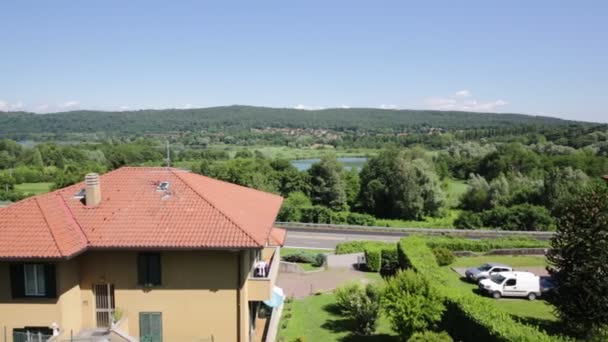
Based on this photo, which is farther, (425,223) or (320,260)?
(425,223)

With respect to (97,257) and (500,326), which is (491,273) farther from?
(97,257)

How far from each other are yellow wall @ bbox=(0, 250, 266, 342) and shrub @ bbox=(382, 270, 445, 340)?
22.0 feet

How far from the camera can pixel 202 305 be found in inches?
773

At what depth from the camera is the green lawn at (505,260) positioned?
42234 mm

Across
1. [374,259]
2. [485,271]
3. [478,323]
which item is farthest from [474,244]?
[478,323]

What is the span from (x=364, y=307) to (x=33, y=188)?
97.8 metres

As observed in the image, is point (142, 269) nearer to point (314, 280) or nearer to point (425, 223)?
point (314, 280)

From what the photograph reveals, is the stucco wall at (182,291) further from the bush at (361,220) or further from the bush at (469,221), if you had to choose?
the bush at (469,221)

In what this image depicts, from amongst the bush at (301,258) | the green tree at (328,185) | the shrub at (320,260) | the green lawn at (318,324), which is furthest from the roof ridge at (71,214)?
the green tree at (328,185)

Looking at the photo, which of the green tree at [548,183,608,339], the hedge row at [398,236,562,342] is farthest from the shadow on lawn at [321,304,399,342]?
the green tree at [548,183,608,339]

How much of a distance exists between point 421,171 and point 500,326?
180 feet

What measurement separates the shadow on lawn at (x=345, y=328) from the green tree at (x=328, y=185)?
5103 cm

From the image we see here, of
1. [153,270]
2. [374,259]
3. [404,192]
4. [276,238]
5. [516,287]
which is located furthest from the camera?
[404,192]

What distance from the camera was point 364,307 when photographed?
25297 mm
